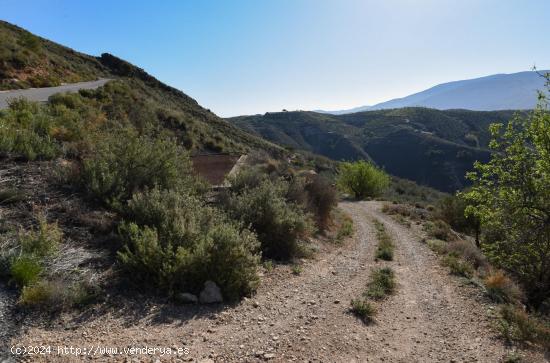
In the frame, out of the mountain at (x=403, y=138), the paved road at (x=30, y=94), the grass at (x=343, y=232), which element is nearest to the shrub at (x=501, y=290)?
the grass at (x=343, y=232)

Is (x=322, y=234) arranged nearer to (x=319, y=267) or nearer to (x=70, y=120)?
(x=319, y=267)

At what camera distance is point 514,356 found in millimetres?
4957

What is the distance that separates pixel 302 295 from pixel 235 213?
8.65ft

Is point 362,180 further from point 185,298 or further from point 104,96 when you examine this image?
point 185,298

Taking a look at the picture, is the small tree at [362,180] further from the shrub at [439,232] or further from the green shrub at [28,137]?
the green shrub at [28,137]

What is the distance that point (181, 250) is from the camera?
507 cm

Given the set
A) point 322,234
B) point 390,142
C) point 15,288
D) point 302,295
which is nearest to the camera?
point 15,288

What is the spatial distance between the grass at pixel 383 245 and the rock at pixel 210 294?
6218 millimetres

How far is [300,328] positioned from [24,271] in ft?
11.7

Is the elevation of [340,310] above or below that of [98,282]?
below

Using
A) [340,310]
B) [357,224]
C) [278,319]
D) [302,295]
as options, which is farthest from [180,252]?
[357,224]

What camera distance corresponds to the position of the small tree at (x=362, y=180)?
29641 mm

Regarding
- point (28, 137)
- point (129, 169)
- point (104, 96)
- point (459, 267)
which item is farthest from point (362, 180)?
point (28, 137)

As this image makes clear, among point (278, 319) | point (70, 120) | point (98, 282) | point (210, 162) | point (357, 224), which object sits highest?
point (70, 120)
